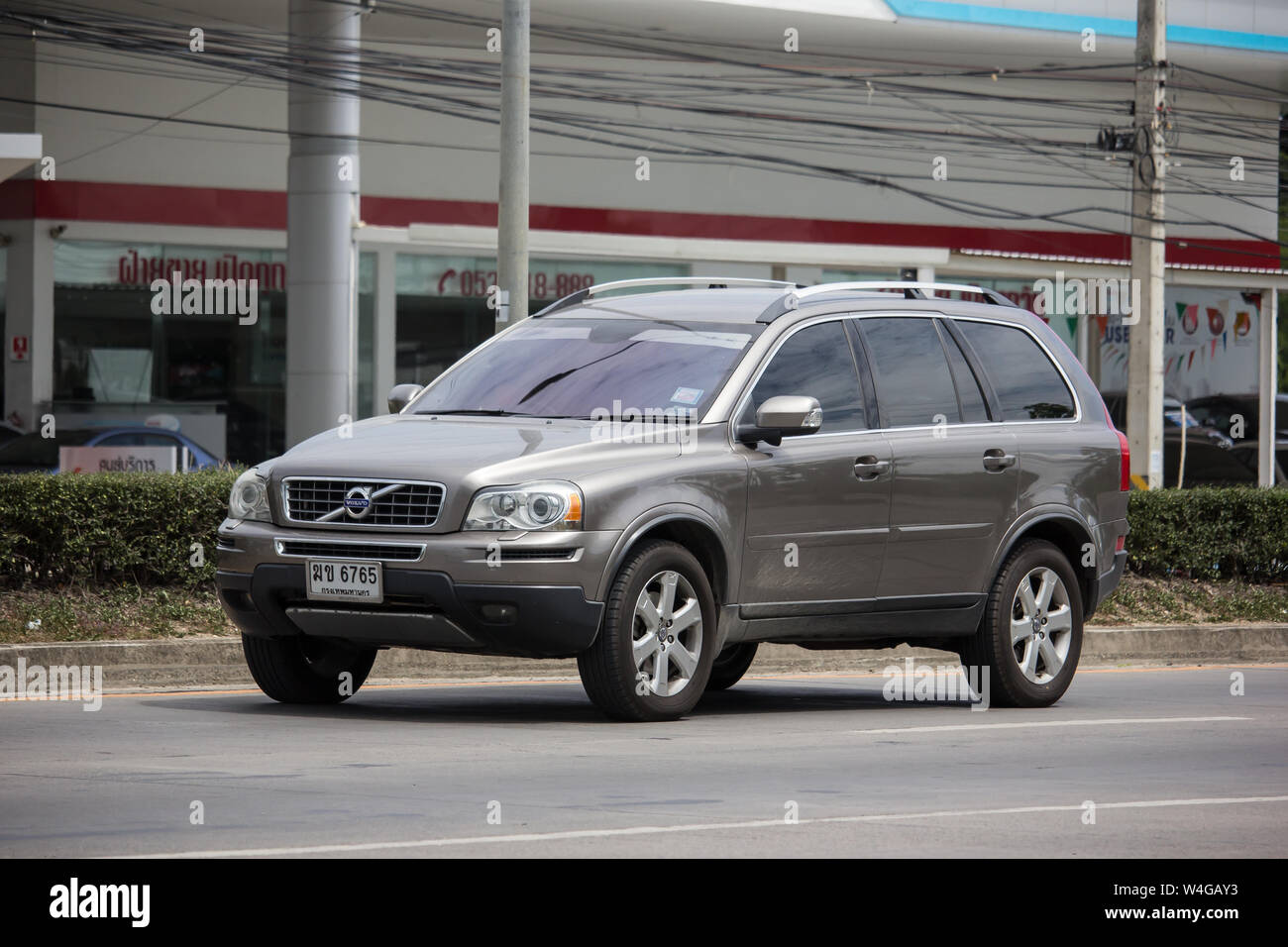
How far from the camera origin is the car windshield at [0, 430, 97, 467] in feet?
74.4

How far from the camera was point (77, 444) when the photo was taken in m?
23.2

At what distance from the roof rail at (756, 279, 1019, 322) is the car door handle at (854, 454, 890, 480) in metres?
0.82

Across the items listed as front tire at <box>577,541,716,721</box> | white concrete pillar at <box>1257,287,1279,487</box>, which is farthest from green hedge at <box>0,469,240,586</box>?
white concrete pillar at <box>1257,287,1279,487</box>

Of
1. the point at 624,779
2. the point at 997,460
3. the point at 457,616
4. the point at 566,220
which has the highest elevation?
the point at 566,220

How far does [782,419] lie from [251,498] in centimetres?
247

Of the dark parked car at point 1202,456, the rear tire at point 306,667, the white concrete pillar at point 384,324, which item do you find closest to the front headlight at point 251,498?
the rear tire at point 306,667

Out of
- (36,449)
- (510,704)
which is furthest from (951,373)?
(36,449)

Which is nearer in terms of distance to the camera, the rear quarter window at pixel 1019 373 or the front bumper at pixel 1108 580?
the rear quarter window at pixel 1019 373

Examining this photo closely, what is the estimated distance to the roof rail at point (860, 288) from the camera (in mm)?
10289

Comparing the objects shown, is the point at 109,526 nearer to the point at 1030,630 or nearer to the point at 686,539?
the point at 686,539

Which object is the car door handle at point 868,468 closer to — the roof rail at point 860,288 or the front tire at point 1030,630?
the roof rail at point 860,288

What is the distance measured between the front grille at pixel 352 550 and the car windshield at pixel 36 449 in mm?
14267
